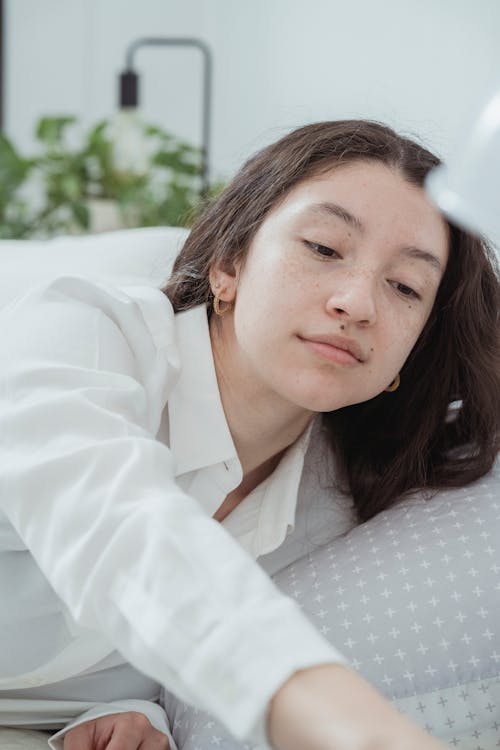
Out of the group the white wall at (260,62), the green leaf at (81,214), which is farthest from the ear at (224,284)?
the green leaf at (81,214)

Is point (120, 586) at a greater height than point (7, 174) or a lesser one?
greater

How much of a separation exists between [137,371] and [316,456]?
370mm

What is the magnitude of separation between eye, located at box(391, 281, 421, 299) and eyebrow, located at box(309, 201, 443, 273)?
0.10ft

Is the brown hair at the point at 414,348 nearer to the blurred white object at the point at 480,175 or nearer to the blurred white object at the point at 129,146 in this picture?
the blurred white object at the point at 480,175

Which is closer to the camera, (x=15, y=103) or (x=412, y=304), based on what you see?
(x=412, y=304)

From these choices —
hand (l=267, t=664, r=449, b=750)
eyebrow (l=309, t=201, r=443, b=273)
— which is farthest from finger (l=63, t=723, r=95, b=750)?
eyebrow (l=309, t=201, r=443, b=273)

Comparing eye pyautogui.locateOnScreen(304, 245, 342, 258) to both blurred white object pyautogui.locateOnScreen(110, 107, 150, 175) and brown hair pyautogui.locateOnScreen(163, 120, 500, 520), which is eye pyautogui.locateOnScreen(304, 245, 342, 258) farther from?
blurred white object pyautogui.locateOnScreen(110, 107, 150, 175)

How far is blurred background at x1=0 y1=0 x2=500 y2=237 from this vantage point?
223cm

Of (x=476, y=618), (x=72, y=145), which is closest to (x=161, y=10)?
(x=72, y=145)

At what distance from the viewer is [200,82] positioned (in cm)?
→ 354

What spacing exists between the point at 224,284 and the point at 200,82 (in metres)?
2.62

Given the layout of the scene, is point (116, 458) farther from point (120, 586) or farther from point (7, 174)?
point (7, 174)

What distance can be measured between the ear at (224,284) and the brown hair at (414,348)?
10 mm

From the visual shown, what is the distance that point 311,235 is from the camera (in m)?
1.00
